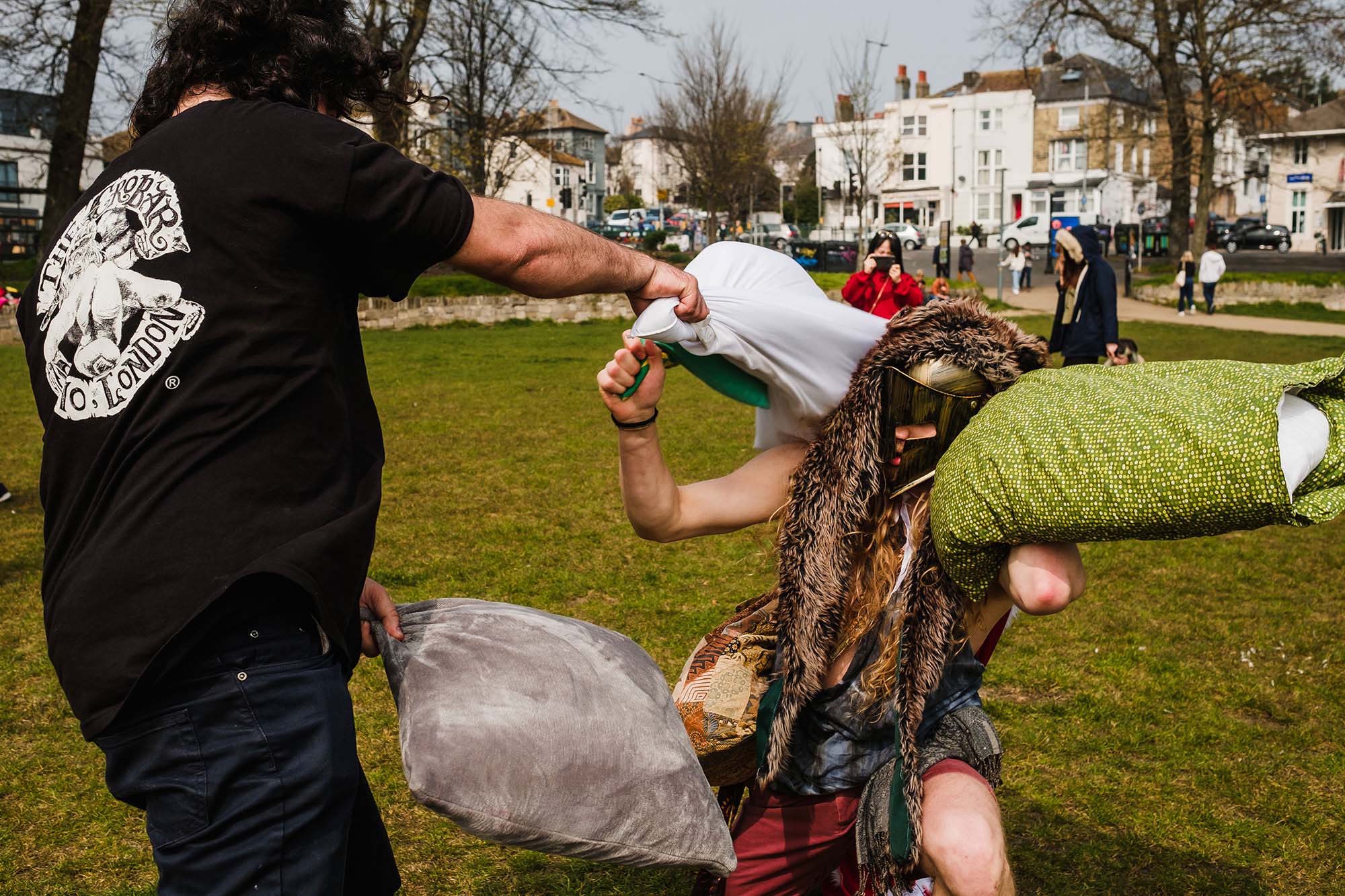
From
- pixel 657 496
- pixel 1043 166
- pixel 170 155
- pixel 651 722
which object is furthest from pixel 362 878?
pixel 1043 166

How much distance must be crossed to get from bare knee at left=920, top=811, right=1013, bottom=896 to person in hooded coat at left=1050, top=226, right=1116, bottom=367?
9474 mm

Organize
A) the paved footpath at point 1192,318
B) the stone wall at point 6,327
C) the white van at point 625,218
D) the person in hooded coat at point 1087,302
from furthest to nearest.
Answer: the white van at point 625,218 < the paved footpath at point 1192,318 < the stone wall at point 6,327 < the person in hooded coat at point 1087,302

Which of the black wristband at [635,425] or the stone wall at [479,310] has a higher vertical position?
the black wristband at [635,425]

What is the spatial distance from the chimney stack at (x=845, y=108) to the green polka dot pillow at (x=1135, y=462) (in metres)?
45.5

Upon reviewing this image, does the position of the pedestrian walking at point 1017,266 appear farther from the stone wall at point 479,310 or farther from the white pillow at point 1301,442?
the white pillow at point 1301,442

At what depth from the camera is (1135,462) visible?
2215mm

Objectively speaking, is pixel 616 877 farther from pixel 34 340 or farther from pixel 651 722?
pixel 34 340

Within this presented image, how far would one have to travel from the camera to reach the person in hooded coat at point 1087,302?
1155 centimetres

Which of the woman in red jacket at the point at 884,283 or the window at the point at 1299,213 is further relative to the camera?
the window at the point at 1299,213

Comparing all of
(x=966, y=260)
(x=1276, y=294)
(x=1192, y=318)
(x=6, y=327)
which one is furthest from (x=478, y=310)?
(x=1276, y=294)

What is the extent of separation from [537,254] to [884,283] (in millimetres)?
11416

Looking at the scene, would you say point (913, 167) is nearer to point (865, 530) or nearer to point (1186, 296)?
point (1186, 296)

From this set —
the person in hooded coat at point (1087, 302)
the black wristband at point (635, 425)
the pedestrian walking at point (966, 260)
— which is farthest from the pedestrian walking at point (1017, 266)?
the black wristband at point (635, 425)

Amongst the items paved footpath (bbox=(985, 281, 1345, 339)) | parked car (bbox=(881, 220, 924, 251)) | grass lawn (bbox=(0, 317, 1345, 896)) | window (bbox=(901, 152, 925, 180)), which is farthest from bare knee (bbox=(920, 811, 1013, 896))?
A: window (bbox=(901, 152, 925, 180))
